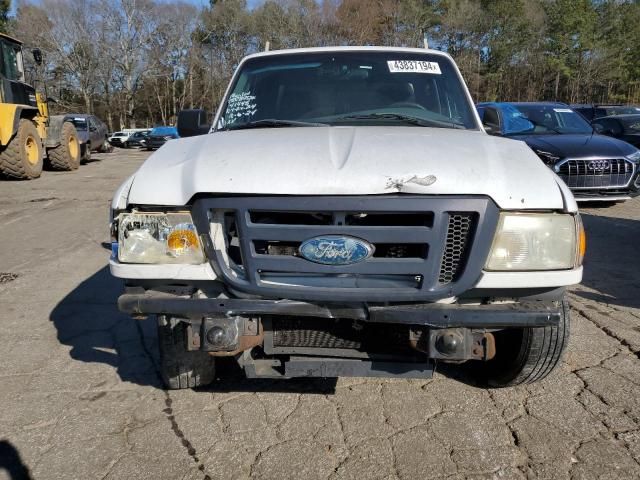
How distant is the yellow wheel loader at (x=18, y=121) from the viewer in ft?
38.4

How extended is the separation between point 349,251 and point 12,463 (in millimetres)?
1822

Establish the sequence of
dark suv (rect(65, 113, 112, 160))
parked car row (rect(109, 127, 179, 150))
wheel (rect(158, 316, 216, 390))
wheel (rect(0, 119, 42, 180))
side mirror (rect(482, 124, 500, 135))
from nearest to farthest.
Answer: wheel (rect(158, 316, 216, 390)) → side mirror (rect(482, 124, 500, 135)) → wheel (rect(0, 119, 42, 180)) → dark suv (rect(65, 113, 112, 160)) → parked car row (rect(109, 127, 179, 150))

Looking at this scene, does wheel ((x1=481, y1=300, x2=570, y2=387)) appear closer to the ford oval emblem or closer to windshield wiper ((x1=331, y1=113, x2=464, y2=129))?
the ford oval emblem

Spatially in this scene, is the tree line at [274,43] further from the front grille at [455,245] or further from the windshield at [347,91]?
the front grille at [455,245]

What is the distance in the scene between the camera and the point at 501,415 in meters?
2.80

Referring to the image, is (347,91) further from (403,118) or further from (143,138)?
→ (143,138)

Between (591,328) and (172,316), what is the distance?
10.0 feet

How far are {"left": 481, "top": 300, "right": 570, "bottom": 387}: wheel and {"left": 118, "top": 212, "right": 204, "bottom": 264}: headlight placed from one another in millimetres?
1546

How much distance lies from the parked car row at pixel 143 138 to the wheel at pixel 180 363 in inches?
1017

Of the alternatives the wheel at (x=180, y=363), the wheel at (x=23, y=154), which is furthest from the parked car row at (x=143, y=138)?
the wheel at (x=180, y=363)

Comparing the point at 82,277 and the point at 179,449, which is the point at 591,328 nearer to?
the point at 179,449

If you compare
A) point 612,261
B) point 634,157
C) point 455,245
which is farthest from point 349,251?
point 634,157

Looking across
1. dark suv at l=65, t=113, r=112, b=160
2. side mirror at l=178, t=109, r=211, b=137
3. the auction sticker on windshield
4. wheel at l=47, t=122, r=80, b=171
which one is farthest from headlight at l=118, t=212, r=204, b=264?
dark suv at l=65, t=113, r=112, b=160

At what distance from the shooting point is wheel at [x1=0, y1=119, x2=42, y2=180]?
1205 centimetres
